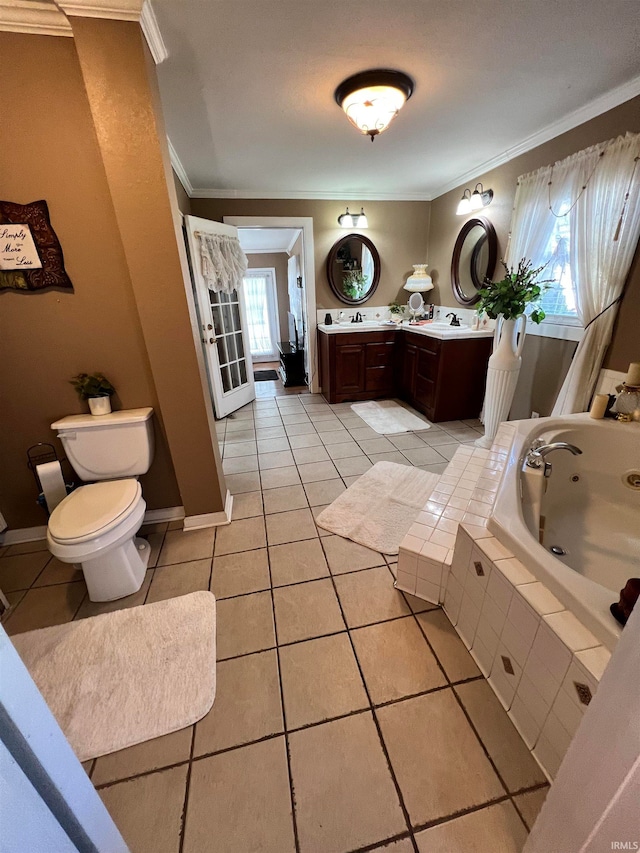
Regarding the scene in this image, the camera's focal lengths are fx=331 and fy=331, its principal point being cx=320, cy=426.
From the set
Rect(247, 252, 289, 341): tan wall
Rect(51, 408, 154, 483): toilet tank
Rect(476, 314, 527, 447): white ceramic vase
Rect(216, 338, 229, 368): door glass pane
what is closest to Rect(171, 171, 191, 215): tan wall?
Rect(216, 338, 229, 368): door glass pane

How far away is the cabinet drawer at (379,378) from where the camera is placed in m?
3.93

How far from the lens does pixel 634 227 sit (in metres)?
1.91

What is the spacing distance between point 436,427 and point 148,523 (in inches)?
101

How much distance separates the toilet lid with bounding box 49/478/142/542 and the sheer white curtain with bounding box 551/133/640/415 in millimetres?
2753

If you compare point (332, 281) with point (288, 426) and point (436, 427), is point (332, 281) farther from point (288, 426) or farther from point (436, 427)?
point (436, 427)

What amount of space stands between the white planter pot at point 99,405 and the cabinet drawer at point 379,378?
2.82 metres

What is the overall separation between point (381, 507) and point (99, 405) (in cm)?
167

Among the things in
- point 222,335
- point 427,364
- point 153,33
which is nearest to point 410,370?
point 427,364

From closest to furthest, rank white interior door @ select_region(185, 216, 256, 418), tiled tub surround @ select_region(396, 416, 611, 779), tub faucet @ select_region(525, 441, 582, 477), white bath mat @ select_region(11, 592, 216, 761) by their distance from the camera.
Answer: tiled tub surround @ select_region(396, 416, 611, 779), white bath mat @ select_region(11, 592, 216, 761), tub faucet @ select_region(525, 441, 582, 477), white interior door @ select_region(185, 216, 256, 418)

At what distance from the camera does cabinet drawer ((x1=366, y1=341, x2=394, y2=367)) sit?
3824 millimetres

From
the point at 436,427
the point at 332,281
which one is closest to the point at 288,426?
the point at 436,427

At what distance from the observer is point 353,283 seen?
4.10 m

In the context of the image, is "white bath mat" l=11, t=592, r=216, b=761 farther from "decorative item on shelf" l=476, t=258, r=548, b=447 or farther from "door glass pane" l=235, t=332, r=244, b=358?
"door glass pane" l=235, t=332, r=244, b=358

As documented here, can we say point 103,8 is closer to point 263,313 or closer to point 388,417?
point 388,417
